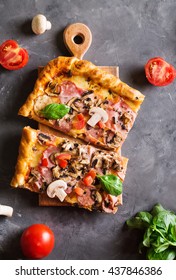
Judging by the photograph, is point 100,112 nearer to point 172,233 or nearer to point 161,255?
point 172,233

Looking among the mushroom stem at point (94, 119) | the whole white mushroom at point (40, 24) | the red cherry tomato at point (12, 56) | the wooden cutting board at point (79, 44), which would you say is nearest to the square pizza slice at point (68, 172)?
the mushroom stem at point (94, 119)

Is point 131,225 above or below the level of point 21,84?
below

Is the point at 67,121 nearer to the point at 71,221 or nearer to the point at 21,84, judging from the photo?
the point at 21,84

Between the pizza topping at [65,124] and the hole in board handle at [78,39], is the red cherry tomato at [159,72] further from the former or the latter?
the pizza topping at [65,124]

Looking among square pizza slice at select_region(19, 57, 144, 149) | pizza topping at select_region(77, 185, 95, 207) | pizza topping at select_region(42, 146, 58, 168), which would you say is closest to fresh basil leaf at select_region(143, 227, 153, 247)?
pizza topping at select_region(77, 185, 95, 207)

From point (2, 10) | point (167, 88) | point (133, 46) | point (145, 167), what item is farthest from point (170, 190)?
point (2, 10)

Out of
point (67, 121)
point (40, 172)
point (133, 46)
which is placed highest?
point (133, 46)

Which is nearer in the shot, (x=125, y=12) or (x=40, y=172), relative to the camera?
(x=40, y=172)
